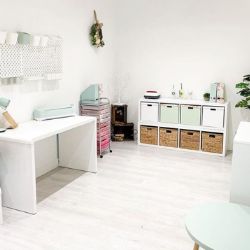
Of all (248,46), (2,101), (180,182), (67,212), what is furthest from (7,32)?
(248,46)

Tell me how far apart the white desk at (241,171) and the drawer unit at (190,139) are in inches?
108

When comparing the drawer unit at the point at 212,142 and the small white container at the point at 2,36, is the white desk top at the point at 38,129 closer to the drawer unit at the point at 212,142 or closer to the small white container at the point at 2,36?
the small white container at the point at 2,36

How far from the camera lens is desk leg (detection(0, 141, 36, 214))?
2865 mm

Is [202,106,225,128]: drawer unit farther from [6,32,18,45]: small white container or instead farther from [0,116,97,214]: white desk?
[6,32,18,45]: small white container

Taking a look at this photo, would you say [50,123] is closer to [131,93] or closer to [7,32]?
[7,32]

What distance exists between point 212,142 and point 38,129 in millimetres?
2661

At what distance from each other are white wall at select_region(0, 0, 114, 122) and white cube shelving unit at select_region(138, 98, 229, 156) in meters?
0.82

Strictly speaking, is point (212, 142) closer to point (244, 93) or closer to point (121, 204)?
point (244, 93)

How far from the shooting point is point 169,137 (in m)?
5.05

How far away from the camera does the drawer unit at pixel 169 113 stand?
4.92 meters

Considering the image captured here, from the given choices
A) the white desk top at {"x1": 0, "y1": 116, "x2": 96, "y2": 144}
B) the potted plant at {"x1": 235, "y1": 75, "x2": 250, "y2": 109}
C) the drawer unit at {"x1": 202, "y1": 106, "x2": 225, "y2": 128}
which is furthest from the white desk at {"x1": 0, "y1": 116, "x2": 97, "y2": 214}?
the potted plant at {"x1": 235, "y1": 75, "x2": 250, "y2": 109}

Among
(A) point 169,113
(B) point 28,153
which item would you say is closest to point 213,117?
(A) point 169,113

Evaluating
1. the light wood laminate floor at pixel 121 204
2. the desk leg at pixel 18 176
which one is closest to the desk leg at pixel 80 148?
the light wood laminate floor at pixel 121 204

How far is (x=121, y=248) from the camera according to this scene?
244 centimetres
